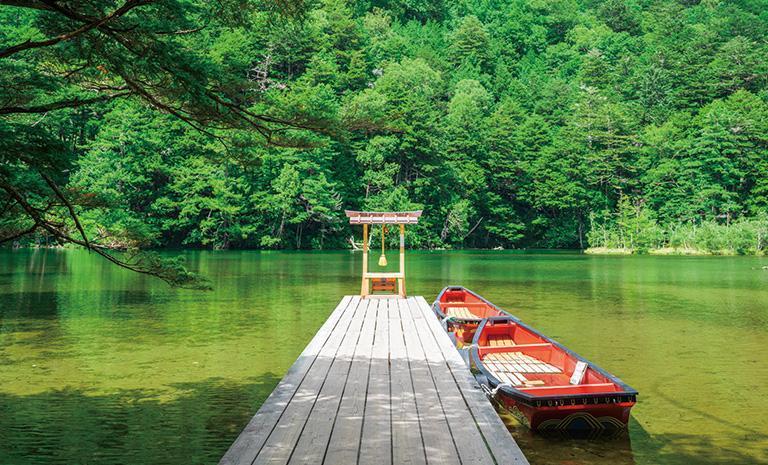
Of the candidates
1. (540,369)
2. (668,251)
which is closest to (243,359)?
(540,369)

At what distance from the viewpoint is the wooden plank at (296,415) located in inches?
155

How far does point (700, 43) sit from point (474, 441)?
68.5m

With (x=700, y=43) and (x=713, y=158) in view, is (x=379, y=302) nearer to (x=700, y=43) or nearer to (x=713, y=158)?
(x=713, y=158)

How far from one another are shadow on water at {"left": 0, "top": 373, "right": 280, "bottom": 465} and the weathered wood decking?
80cm

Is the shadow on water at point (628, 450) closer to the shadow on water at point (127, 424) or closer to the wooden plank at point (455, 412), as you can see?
the wooden plank at point (455, 412)

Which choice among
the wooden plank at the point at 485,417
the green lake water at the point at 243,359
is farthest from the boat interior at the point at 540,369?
the green lake water at the point at 243,359

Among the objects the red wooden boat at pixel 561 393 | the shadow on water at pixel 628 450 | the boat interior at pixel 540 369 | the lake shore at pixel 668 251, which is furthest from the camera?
the lake shore at pixel 668 251

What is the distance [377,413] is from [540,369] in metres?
2.87

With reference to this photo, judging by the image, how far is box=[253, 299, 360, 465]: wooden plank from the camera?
3.94 m

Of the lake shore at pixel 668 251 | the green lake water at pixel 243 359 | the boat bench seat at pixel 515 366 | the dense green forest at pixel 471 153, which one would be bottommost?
the green lake water at pixel 243 359

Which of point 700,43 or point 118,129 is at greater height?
point 700,43

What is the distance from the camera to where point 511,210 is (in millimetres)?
58469

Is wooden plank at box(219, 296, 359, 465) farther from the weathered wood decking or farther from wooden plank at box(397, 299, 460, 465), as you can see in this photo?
wooden plank at box(397, 299, 460, 465)

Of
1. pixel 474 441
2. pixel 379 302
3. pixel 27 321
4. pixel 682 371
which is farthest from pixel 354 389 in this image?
pixel 27 321
